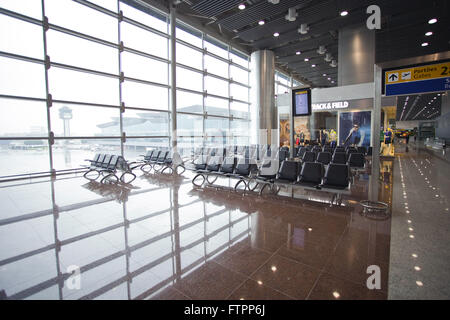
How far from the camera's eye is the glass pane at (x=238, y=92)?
12633 mm

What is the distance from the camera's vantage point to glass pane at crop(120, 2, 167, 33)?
8333 mm

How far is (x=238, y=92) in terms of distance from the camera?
13.0 meters

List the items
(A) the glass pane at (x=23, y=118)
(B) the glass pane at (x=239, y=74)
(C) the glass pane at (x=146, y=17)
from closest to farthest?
1. (A) the glass pane at (x=23, y=118)
2. (C) the glass pane at (x=146, y=17)
3. (B) the glass pane at (x=239, y=74)

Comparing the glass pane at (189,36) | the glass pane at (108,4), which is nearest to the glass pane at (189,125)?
the glass pane at (189,36)

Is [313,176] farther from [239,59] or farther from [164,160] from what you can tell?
[239,59]

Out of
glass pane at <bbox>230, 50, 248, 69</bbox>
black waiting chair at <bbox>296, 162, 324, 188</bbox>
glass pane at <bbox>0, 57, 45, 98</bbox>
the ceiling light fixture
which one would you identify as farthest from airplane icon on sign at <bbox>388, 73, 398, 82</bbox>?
glass pane at <bbox>230, 50, 248, 69</bbox>

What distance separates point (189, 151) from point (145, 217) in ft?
23.2

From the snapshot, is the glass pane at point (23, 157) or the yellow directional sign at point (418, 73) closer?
the yellow directional sign at point (418, 73)

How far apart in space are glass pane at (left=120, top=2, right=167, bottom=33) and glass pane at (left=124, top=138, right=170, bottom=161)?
15.0 ft

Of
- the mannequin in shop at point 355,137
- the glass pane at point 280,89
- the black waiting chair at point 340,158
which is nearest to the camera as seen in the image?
the black waiting chair at point 340,158

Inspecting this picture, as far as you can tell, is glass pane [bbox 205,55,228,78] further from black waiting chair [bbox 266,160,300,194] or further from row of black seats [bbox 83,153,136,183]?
black waiting chair [bbox 266,160,300,194]

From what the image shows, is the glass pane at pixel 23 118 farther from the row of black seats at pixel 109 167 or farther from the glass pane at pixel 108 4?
the glass pane at pixel 108 4

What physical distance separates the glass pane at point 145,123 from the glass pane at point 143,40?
246 cm
